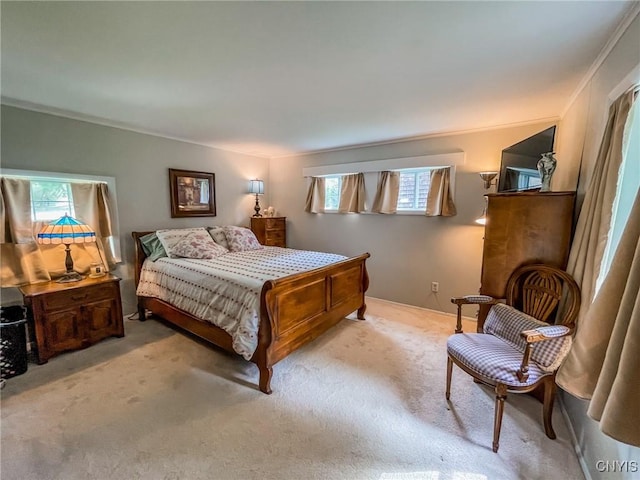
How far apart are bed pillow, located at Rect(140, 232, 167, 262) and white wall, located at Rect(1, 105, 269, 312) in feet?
0.59

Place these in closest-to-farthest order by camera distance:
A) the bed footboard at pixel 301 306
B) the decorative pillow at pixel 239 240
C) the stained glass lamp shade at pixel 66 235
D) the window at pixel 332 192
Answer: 1. the bed footboard at pixel 301 306
2. the stained glass lamp shade at pixel 66 235
3. the decorative pillow at pixel 239 240
4. the window at pixel 332 192

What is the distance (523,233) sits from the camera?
6.66ft

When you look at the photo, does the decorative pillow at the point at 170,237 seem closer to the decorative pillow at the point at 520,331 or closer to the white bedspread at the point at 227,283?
the white bedspread at the point at 227,283

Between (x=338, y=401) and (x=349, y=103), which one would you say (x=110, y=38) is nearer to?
(x=349, y=103)

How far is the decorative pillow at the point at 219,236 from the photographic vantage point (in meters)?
3.87

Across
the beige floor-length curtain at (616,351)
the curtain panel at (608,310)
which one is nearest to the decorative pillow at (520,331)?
the curtain panel at (608,310)

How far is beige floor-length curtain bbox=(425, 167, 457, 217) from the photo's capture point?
3.44 meters

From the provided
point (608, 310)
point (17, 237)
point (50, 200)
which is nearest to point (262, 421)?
point (608, 310)

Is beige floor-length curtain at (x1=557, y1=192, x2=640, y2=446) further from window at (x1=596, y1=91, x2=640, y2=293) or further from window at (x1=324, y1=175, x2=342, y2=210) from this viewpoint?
window at (x1=324, y1=175, x2=342, y2=210)

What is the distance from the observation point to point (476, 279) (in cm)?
341

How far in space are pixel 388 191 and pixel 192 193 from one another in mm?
2848

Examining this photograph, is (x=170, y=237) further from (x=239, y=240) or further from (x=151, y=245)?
(x=239, y=240)

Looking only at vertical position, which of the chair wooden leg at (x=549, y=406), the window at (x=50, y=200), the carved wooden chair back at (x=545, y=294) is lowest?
the chair wooden leg at (x=549, y=406)

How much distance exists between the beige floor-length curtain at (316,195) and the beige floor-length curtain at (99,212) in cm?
271
